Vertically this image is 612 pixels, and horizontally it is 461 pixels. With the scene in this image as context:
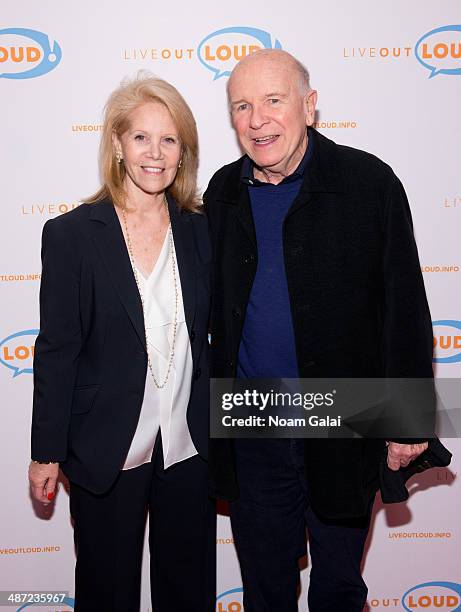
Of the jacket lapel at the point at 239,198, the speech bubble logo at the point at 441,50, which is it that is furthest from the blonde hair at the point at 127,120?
the speech bubble logo at the point at 441,50

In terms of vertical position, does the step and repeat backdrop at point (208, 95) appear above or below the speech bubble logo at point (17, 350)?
above

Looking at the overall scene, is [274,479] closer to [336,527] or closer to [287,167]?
[336,527]

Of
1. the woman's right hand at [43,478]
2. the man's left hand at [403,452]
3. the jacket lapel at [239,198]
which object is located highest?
the jacket lapel at [239,198]

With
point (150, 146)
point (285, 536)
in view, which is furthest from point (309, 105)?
point (285, 536)

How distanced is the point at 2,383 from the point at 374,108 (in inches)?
68.8

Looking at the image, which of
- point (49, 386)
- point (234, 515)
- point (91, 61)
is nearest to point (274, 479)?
point (234, 515)

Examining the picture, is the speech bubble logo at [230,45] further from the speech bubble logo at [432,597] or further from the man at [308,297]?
the speech bubble logo at [432,597]

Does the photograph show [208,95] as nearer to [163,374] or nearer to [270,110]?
[270,110]

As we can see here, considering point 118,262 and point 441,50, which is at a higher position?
point 441,50

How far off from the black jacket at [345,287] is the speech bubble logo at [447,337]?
0.73 metres

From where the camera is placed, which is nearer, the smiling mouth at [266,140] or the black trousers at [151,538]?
the smiling mouth at [266,140]

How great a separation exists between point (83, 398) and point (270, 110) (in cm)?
99

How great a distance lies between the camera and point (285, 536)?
198 centimetres

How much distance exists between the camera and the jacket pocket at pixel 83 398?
1869mm
